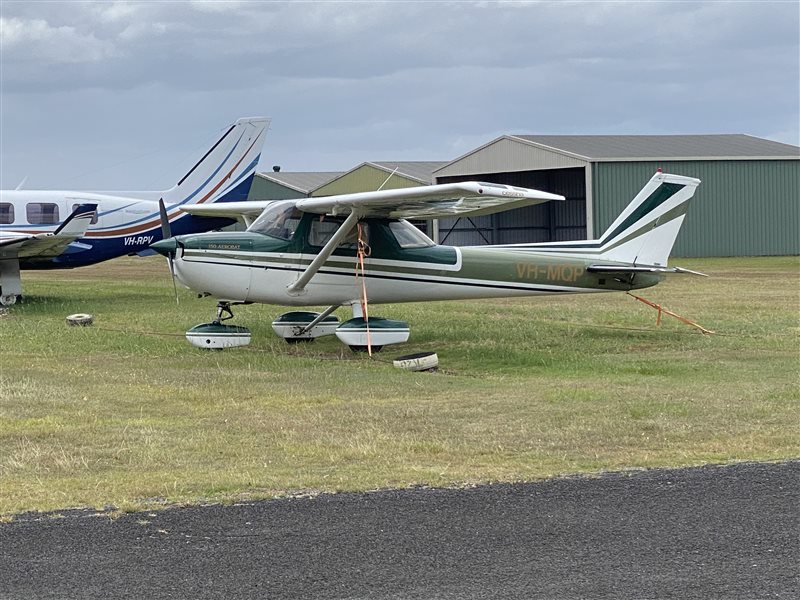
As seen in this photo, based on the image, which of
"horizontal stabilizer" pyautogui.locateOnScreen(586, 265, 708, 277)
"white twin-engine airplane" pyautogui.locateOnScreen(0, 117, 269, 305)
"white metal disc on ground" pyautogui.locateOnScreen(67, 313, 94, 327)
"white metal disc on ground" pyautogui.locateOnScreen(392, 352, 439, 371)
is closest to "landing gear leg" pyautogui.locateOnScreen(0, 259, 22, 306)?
"white twin-engine airplane" pyautogui.locateOnScreen(0, 117, 269, 305)

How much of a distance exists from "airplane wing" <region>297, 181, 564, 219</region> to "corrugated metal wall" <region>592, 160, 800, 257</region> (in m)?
26.9

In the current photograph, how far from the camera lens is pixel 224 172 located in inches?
979

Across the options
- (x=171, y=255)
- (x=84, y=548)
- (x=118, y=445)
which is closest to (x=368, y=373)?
(x=171, y=255)

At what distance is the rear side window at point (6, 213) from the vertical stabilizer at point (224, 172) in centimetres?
338

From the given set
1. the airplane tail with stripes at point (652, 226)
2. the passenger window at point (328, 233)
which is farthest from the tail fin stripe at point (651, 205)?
the passenger window at point (328, 233)

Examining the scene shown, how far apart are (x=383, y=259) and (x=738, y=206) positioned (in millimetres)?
29704

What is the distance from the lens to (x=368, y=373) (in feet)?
40.2

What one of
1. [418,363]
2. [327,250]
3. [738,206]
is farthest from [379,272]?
[738,206]

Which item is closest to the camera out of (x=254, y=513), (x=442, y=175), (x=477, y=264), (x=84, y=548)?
(x=84, y=548)

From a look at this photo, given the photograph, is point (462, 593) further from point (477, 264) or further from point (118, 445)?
point (477, 264)

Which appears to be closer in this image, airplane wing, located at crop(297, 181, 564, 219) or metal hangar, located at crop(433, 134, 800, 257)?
airplane wing, located at crop(297, 181, 564, 219)

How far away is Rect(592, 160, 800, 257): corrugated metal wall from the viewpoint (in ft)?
135

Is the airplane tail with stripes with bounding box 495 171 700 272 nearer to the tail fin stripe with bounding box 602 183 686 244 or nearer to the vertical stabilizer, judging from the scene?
the tail fin stripe with bounding box 602 183 686 244

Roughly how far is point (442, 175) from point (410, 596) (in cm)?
4177
